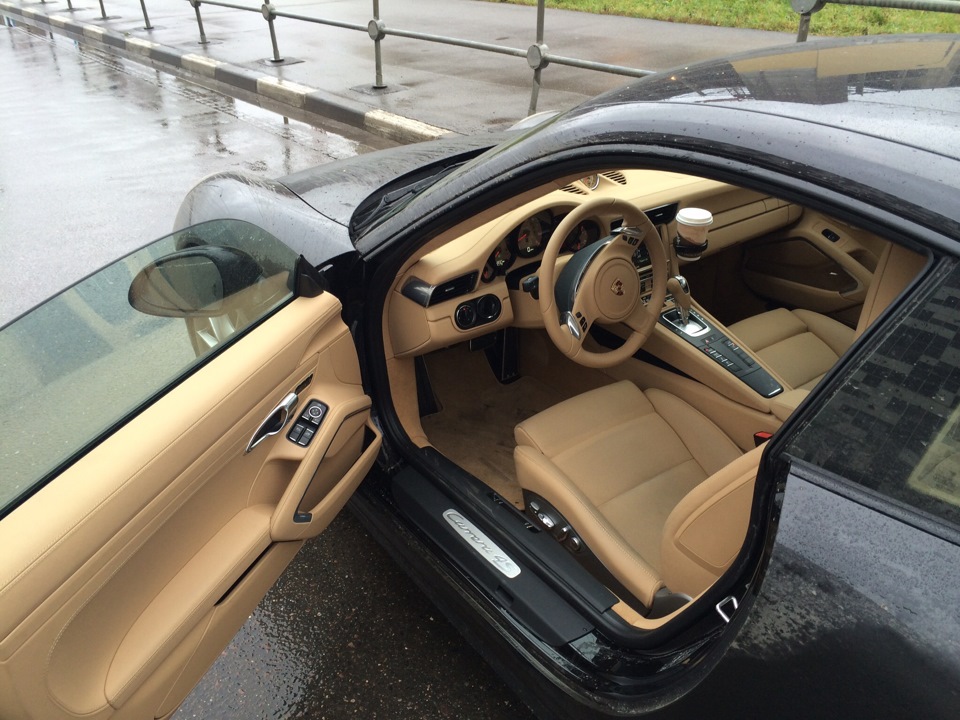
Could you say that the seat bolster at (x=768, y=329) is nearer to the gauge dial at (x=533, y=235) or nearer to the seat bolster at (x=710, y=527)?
the gauge dial at (x=533, y=235)

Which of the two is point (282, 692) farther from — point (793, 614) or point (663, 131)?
point (663, 131)

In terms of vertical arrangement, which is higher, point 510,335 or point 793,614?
point 793,614

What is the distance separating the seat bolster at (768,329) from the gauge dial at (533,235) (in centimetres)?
79

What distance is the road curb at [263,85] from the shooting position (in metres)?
6.16

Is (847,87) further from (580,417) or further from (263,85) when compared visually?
(263,85)

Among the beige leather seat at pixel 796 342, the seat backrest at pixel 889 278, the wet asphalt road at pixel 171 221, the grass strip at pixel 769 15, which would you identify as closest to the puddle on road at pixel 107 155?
the wet asphalt road at pixel 171 221

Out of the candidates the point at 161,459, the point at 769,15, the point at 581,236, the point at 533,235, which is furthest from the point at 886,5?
the point at 769,15

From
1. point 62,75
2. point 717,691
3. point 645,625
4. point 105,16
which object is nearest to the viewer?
point 717,691

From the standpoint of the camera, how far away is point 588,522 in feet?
5.72

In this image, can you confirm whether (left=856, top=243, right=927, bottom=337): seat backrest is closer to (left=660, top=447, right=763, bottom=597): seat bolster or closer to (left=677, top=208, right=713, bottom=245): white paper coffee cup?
(left=660, top=447, right=763, bottom=597): seat bolster

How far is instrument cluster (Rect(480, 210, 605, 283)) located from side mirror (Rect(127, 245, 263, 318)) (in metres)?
0.72

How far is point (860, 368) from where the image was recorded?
3.23 feet

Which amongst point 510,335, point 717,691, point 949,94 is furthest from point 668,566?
point 510,335

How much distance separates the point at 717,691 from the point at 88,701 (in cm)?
102
